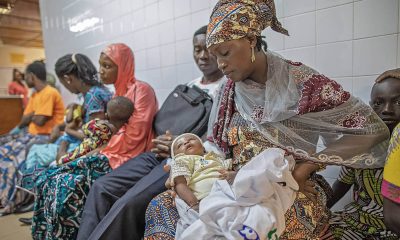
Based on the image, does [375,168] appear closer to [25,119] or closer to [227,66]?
[227,66]

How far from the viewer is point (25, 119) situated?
3451 mm

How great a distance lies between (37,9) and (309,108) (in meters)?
6.26

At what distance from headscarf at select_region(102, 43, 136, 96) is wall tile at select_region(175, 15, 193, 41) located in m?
0.55

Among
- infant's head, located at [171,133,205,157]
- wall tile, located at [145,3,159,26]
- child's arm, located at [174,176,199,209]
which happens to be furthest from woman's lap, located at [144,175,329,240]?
wall tile, located at [145,3,159,26]

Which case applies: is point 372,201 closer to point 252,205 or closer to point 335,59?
point 252,205

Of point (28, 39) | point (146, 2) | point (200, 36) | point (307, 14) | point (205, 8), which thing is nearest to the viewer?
point (307, 14)

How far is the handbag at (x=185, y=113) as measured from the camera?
71.4 inches

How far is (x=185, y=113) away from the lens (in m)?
1.92

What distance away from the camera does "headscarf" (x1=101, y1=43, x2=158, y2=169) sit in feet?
6.58

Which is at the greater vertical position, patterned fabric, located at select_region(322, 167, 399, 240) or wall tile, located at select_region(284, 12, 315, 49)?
wall tile, located at select_region(284, 12, 315, 49)

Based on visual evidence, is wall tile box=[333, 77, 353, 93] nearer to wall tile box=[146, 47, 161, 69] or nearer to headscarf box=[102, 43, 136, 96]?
headscarf box=[102, 43, 136, 96]

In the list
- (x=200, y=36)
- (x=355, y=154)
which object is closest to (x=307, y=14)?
(x=200, y=36)

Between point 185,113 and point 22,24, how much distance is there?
20.5 ft

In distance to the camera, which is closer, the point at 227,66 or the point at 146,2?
the point at 227,66
